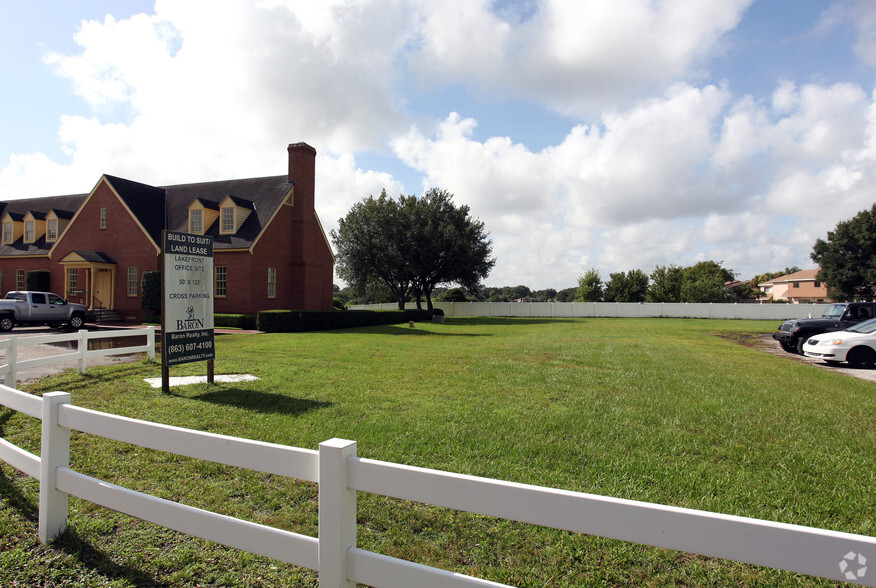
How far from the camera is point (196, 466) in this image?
527cm

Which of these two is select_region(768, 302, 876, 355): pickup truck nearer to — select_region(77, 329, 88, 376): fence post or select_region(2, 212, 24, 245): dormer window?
Answer: select_region(77, 329, 88, 376): fence post

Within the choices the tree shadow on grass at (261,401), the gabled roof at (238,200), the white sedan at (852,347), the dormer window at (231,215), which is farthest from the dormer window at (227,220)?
the white sedan at (852,347)

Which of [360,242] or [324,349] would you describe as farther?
[360,242]

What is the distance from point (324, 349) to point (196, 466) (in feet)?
37.1

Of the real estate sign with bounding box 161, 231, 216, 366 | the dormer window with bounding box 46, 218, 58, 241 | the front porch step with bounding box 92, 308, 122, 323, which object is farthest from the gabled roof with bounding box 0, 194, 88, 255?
the real estate sign with bounding box 161, 231, 216, 366

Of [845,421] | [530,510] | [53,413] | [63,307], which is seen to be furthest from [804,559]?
[63,307]

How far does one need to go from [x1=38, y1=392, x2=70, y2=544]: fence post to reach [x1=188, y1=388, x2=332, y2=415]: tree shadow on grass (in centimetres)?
354

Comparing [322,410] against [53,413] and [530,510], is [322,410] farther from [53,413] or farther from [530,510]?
[530,510]

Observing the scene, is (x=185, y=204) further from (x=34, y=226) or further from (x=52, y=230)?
(x=34, y=226)

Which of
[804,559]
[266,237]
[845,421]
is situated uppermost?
[266,237]

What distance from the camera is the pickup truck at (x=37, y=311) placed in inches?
878

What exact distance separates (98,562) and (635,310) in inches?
2321

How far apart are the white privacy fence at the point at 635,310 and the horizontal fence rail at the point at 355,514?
57.2 m

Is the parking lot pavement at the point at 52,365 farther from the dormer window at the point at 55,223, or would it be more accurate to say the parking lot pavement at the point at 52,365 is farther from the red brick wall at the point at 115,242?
the dormer window at the point at 55,223
